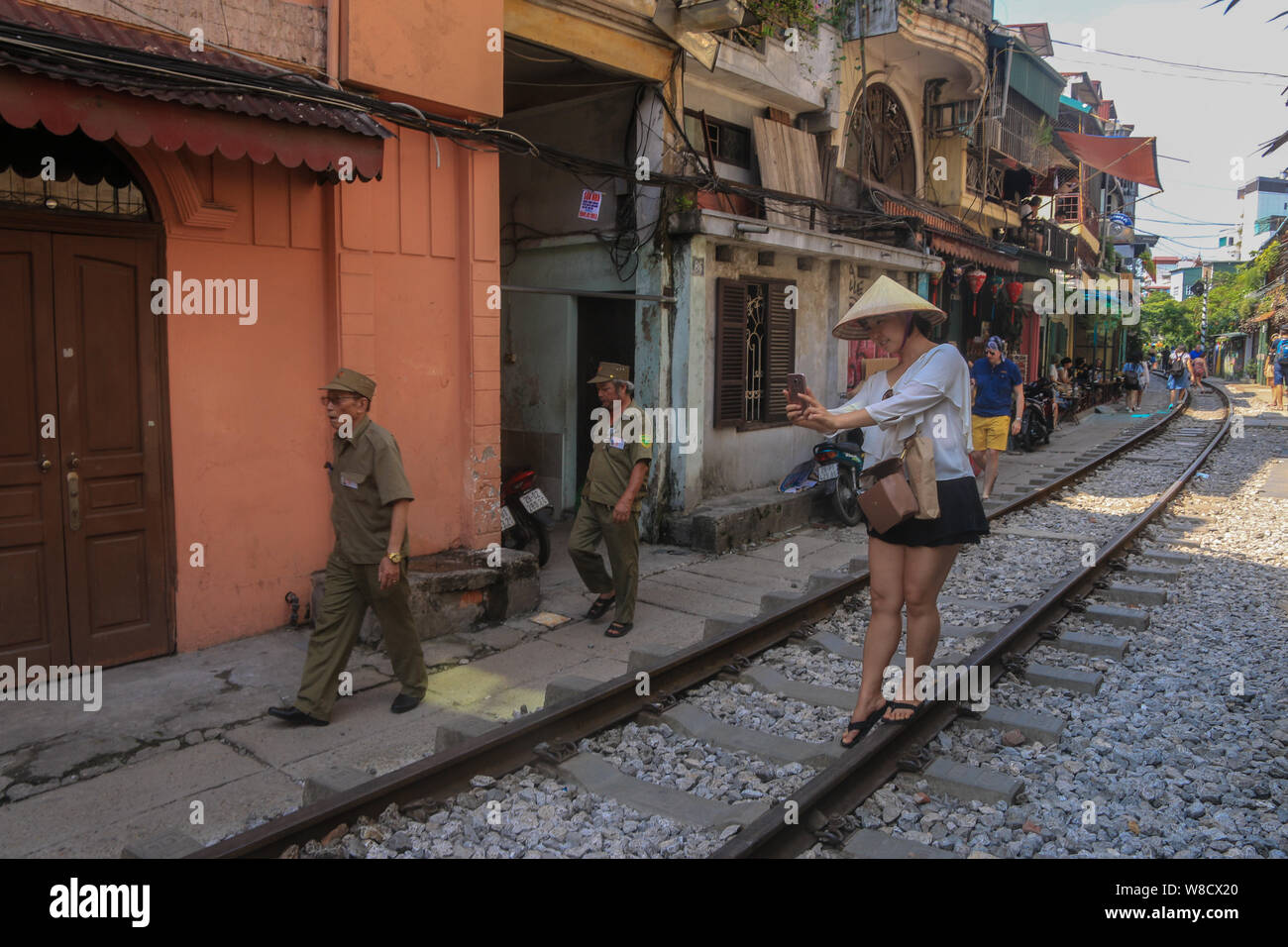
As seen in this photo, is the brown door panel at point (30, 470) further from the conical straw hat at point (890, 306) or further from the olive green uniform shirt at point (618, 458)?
→ the conical straw hat at point (890, 306)

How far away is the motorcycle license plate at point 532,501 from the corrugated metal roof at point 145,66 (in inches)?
150

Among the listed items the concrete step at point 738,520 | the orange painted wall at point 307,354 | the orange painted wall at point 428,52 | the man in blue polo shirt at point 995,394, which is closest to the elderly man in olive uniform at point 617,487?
the orange painted wall at point 307,354

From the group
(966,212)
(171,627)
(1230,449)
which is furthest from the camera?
(966,212)

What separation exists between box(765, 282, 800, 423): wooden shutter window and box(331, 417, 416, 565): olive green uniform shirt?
7473 millimetres

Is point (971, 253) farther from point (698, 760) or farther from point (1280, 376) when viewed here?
point (1280, 376)

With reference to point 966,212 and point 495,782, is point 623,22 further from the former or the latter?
point 966,212

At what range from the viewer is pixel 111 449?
5.97 m

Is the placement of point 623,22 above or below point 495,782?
above

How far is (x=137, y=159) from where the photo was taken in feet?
19.2

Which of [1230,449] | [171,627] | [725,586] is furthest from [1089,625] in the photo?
[1230,449]

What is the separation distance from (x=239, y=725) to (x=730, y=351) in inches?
292

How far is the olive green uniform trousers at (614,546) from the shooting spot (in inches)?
273


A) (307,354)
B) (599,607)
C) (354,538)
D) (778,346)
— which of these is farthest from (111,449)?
(778,346)

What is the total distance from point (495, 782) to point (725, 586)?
4.54 metres
